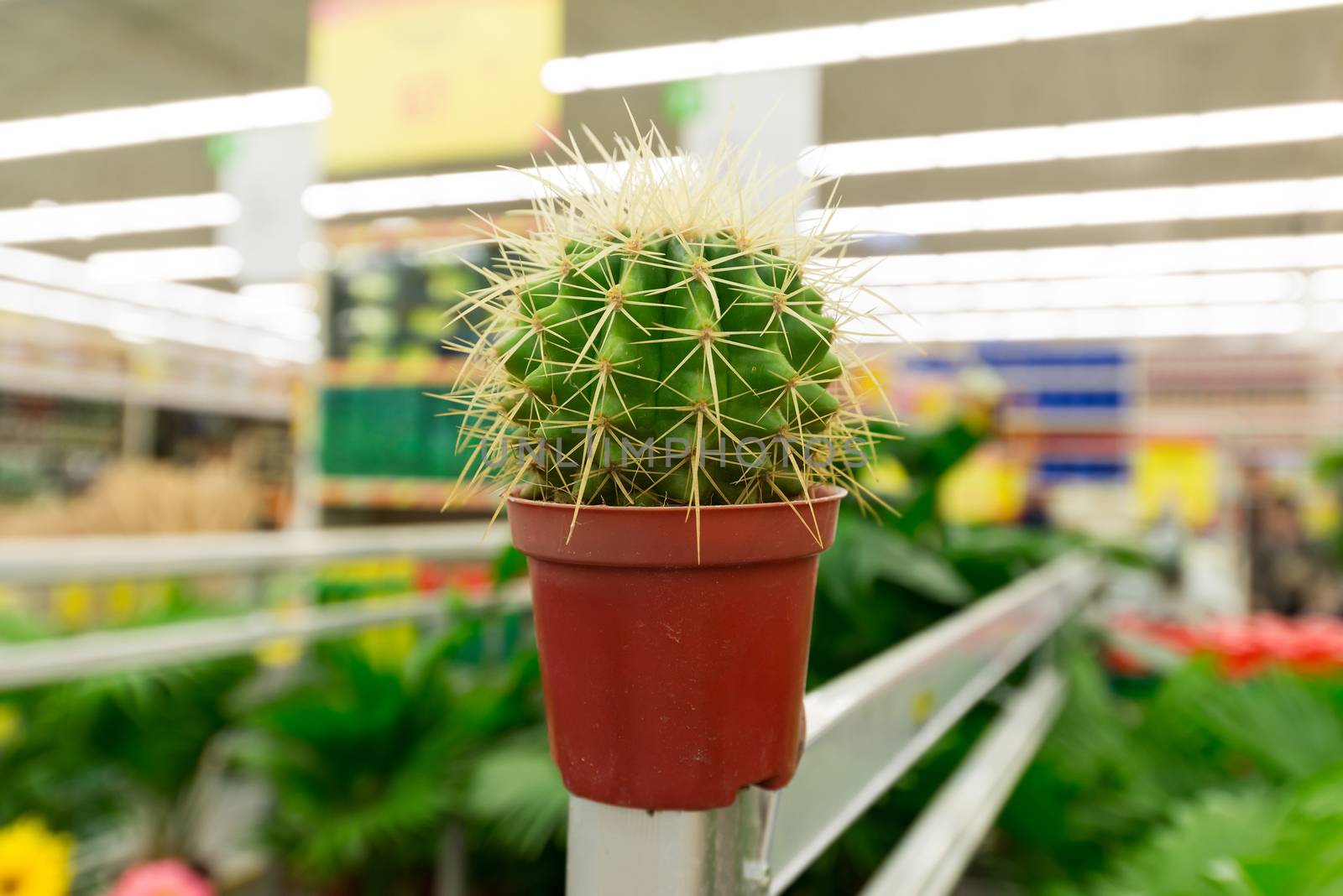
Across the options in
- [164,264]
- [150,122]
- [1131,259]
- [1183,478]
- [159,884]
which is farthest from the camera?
[164,264]

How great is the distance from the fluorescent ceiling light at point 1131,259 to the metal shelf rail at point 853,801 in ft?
24.1

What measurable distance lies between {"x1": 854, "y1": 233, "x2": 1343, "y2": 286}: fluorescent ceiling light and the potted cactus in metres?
7.90

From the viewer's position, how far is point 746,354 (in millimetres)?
372

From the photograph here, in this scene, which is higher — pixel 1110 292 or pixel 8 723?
pixel 1110 292

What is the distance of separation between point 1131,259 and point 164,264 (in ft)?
34.1

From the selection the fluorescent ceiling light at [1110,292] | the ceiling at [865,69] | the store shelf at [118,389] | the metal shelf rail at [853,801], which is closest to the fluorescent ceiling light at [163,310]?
the store shelf at [118,389]

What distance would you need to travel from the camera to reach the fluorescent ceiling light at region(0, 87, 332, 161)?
562 cm

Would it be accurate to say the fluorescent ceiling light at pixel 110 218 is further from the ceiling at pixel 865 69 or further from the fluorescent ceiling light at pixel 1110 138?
the fluorescent ceiling light at pixel 1110 138

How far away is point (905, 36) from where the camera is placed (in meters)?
4.67

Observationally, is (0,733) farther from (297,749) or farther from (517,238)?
(517,238)

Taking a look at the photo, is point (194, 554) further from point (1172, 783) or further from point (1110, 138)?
point (1110, 138)

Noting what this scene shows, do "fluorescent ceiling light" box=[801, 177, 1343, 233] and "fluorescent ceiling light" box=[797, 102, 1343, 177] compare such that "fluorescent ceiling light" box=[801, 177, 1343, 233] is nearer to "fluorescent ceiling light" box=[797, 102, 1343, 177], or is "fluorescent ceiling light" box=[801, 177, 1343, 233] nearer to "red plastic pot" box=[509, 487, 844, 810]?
"fluorescent ceiling light" box=[797, 102, 1343, 177]

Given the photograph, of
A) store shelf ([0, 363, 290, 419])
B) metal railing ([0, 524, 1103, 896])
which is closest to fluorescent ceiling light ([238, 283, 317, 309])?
store shelf ([0, 363, 290, 419])

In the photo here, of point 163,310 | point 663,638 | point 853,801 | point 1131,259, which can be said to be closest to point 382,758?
point 853,801
